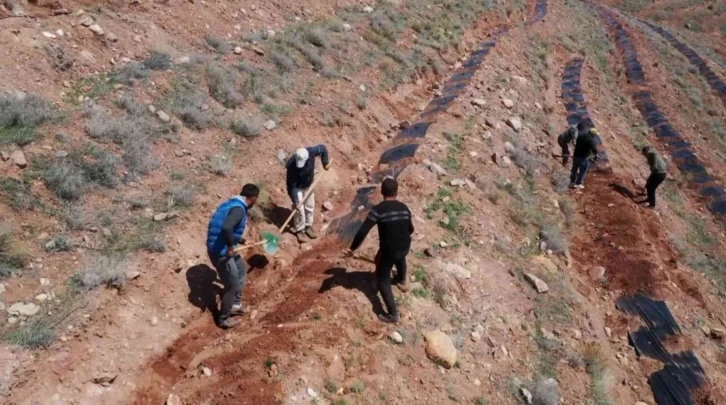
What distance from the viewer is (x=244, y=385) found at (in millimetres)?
6000

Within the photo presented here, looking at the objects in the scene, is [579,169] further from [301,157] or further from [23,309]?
[23,309]

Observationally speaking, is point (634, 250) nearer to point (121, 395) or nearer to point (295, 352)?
point (295, 352)

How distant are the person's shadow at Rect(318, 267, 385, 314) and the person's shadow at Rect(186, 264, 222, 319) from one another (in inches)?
61.9

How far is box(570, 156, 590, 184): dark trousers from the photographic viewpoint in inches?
499

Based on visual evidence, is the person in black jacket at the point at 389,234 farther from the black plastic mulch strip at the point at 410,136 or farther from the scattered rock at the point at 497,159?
the scattered rock at the point at 497,159

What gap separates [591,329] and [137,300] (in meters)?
6.81

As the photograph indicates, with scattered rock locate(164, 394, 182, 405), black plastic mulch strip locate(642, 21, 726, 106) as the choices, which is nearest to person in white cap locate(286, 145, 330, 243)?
scattered rock locate(164, 394, 182, 405)

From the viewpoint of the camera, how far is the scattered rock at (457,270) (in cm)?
820

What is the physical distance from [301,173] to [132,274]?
294cm

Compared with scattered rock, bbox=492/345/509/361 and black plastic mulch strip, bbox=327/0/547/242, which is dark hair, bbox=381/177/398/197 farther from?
scattered rock, bbox=492/345/509/361

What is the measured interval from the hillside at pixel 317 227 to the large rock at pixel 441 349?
4 cm

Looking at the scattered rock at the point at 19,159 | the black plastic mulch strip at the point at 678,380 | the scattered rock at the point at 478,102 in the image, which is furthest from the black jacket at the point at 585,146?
the scattered rock at the point at 19,159

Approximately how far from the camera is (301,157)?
837cm

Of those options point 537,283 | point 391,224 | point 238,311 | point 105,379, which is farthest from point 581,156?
point 105,379
